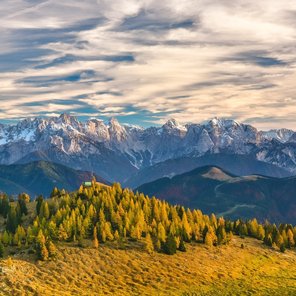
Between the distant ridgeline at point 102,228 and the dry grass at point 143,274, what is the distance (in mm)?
5085

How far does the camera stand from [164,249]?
495ft

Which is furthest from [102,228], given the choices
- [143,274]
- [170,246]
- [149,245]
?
[143,274]

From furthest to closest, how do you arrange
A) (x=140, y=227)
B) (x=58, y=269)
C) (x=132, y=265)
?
(x=140, y=227), (x=132, y=265), (x=58, y=269)

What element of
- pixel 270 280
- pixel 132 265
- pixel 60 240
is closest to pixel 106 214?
pixel 60 240

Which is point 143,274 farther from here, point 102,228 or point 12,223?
point 12,223

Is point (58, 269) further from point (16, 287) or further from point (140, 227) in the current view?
point (140, 227)

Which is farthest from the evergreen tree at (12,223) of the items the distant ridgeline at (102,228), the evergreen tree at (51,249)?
the evergreen tree at (51,249)

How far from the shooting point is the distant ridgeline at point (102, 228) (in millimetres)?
142263

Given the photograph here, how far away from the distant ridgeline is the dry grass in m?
5.08

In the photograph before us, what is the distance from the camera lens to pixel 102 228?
6078 inches

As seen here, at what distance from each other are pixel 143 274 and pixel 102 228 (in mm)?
30996

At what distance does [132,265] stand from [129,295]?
70.6ft

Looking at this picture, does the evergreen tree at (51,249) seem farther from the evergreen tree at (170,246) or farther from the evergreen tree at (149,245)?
the evergreen tree at (170,246)

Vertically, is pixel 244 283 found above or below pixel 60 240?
below
